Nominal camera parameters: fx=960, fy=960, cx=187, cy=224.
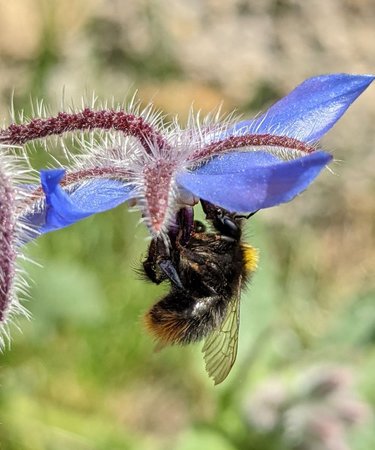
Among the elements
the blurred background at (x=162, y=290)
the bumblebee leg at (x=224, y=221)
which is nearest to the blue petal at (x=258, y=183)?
the bumblebee leg at (x=224, y=221)

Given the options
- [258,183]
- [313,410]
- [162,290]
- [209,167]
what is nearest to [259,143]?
[209,167]

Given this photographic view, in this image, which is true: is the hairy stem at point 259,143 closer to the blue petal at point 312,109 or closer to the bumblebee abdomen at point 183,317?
the blue petal at point 312,109

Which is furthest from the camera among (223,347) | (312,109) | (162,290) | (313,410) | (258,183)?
(313,410)

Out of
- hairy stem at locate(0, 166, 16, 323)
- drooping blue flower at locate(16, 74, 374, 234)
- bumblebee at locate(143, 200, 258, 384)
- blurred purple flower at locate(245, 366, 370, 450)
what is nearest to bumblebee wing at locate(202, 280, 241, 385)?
bumblebee at locate(143, 200, 258, 384)

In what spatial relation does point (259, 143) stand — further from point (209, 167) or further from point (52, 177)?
point (52, 177)

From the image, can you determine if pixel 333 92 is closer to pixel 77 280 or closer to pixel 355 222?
pixel 77 280

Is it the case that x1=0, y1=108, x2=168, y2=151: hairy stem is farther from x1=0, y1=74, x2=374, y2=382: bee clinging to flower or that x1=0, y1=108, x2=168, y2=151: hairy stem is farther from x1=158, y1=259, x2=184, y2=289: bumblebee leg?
x1=158, y1=259, x2=184, y2=289: bumblebee leg

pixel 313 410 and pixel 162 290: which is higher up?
pixel 162 290

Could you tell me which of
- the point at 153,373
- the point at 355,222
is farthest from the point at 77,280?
the point at 355,222
